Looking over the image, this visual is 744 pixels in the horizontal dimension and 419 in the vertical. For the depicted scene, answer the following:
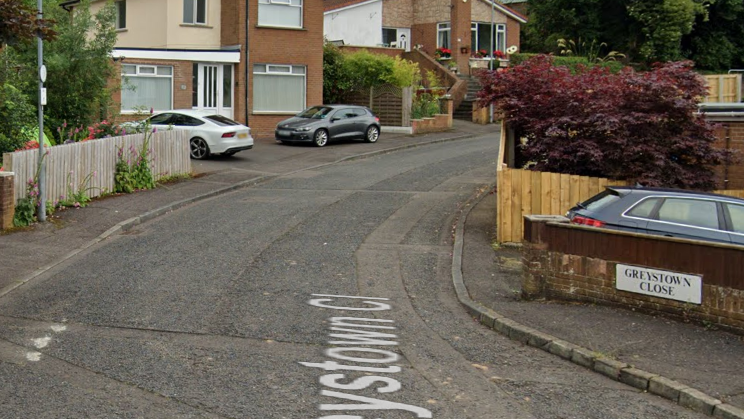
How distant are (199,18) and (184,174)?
466 inches

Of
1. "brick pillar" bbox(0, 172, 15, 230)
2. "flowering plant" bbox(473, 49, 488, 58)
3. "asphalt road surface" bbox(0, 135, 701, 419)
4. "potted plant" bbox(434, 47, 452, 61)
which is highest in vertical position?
"flowering plant" bbox(473, 49, 488, 58)

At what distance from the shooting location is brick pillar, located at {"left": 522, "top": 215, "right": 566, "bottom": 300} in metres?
11.3

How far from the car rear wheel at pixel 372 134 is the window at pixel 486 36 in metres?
19.1

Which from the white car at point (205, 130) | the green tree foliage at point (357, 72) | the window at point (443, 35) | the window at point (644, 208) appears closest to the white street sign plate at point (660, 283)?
the window at point (644, 208)

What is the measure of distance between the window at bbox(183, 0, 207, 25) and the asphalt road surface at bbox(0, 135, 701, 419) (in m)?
17.5

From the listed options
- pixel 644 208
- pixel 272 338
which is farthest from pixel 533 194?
pixel 272 338

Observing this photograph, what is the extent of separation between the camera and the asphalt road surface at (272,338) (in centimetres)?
730

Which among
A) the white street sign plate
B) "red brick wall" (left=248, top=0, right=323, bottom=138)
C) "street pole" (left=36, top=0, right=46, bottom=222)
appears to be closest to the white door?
"red brick wall" (left=248, top=0, right=323, bottom=138)

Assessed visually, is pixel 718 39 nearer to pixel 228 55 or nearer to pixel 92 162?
pixel 228 55

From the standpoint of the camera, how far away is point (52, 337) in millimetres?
9266

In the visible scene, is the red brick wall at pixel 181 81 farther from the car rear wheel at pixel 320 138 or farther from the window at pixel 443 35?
the window at pixel 443 35

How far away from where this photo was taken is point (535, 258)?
11352mm

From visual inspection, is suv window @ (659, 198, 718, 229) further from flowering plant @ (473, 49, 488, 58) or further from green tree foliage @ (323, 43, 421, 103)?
flowering plant @ (473, 49, 488, 58)

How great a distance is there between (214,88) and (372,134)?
6.16 m
